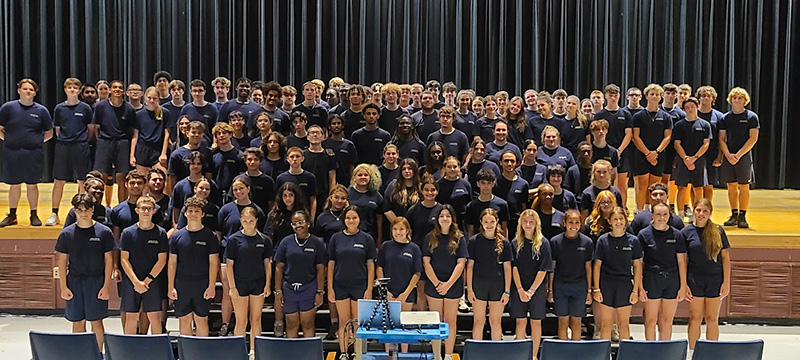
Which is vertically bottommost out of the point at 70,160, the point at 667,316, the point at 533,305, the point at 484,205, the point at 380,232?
the point at 667,316

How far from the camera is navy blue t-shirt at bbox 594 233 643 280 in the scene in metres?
7.88

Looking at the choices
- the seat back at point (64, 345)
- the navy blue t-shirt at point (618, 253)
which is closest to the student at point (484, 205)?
the navy blue t-shirt at point (618, 253)

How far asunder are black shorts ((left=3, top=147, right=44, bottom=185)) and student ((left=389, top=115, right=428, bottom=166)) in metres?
3.81

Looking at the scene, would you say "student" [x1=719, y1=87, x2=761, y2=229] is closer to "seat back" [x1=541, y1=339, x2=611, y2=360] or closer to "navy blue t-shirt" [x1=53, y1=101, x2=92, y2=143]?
"seat back" [x1=541, y1=339, x2=611, y2=360]

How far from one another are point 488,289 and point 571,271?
0.72 meters

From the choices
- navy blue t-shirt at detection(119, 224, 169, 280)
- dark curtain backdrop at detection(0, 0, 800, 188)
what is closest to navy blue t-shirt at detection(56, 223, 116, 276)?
navy blue t-shirt at detection(119, 224, 169, 280)

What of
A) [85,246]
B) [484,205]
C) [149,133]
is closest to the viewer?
[85,246]

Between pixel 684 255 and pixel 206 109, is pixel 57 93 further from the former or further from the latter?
pixel 684 255

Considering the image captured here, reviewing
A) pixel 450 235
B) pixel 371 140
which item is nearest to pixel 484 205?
pixel 450 235

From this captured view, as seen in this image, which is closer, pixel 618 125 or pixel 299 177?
pixel 299 177

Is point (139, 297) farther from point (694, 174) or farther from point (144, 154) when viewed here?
point (694, 174)

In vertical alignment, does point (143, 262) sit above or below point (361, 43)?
below

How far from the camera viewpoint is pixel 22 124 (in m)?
9.62

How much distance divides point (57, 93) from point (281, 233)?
7390 mm
